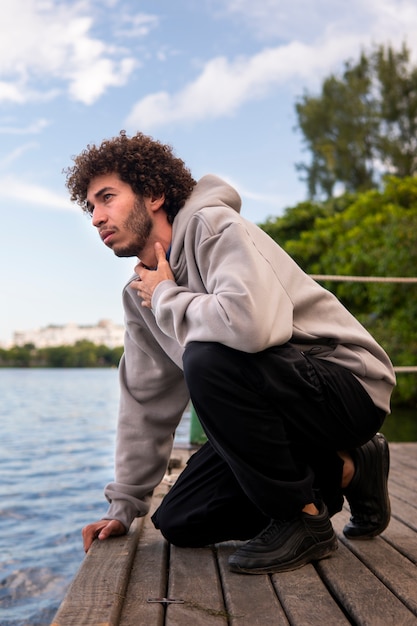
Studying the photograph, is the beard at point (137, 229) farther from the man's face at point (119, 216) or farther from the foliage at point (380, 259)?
the foliage at point (380, 259)

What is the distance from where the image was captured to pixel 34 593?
293cm

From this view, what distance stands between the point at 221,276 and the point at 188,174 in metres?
0.49

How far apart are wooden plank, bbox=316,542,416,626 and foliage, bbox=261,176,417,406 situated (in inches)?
406

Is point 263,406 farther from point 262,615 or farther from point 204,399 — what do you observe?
point 262,615

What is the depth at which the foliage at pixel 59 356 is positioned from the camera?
156ft

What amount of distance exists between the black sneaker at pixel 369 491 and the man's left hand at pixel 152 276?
65 cm

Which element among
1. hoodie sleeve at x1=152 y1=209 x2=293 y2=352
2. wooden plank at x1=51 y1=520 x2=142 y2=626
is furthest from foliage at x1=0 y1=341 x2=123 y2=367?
hoodie sleeve at x1=152 y1=209 x2=293 y2=352

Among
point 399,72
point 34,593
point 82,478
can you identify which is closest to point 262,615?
point 34,593

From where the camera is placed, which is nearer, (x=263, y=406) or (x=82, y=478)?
(x=263, y=406)

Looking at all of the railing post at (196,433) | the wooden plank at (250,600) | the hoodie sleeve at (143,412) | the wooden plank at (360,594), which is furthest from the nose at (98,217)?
the railing post at (196,433)

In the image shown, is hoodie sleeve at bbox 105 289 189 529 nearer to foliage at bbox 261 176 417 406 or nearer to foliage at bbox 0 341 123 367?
foliage at bbox 261 176 417 406

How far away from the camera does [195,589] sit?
157 centimetres

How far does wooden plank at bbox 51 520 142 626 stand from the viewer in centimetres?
138

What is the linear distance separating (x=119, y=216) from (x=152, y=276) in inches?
Answer: 7.9
